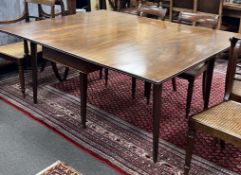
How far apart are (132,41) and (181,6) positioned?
7.36ft

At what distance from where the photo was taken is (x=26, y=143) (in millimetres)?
2387

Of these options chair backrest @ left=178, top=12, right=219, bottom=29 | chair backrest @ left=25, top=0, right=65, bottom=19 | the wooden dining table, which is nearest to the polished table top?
the wooden dining table

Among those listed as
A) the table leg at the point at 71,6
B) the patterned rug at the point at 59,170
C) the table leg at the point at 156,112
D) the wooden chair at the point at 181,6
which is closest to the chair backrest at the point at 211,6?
the wooden chair at the point at 181,6

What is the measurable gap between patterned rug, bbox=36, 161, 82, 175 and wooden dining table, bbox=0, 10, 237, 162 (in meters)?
0.50

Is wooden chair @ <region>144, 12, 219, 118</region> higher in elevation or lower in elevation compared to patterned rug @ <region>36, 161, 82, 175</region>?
higher

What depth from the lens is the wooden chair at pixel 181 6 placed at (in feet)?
13.9

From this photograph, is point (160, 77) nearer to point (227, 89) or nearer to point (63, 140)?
point (227, 89)

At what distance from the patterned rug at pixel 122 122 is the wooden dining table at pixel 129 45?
0.44ft

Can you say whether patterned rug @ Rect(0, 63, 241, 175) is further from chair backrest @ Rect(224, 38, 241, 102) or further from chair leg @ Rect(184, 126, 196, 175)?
chair backrest @ Rect(224, 38, 241, 102)

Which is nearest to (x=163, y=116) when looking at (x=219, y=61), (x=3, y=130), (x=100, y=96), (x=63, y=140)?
(x=100, y=96)

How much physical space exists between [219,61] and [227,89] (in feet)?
6.90

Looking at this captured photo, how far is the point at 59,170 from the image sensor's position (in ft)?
6.89

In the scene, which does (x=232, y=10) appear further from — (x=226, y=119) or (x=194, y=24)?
(x=226, y=119)

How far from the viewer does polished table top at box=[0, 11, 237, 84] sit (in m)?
1.93
